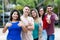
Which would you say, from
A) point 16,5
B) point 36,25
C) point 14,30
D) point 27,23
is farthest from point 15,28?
point 16,5

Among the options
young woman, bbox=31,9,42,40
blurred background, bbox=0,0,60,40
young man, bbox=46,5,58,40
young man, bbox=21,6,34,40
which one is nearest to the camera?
young man, bbox=21,6,34,40

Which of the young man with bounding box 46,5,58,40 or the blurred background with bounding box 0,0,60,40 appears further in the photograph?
the blurred background with bounding box 0,0,60,40

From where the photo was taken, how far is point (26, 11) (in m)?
5.68

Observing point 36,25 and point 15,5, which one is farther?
point 15,5

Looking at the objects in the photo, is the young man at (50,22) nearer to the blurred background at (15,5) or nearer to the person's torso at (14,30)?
the person's torso at (14,30)

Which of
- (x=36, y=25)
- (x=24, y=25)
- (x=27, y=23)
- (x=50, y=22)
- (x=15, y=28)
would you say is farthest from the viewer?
(x=50, y=22)

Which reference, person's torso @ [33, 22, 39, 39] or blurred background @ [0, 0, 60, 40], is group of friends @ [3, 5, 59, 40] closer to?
person's torso @ [33, 22, 39, 39]

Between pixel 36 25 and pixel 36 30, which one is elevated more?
pixel 36 25

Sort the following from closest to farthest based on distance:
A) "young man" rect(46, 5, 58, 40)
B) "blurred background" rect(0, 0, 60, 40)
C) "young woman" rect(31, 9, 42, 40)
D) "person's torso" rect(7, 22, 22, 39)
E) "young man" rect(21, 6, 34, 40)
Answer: "person's torso" rect(7, 22, 22, 39), "young man" rect(21, 6, 34, 40), "young woman" rect(31, 9, 42, 40), "young man" rect(46, 5, 58, 40), "blurred background" rect(0, 0, 60, 40)

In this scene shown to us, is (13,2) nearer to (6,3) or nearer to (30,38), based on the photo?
(6,3)

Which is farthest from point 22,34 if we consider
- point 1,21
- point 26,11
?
point 1,21

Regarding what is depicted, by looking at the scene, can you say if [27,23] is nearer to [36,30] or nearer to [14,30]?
[14,30]

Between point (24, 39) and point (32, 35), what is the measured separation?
59 cm

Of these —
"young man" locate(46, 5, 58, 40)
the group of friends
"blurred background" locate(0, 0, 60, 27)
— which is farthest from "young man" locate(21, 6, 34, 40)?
"blurred background" locate(0, 0, 60, 27)
